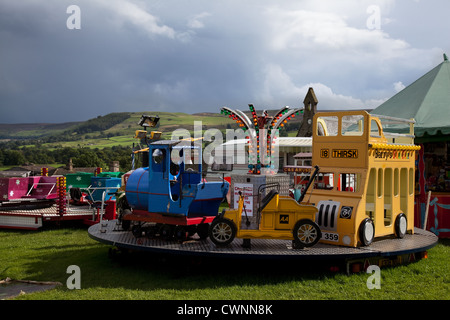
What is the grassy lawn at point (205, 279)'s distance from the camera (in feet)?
28.2

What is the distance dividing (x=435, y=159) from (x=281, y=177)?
8673 mm

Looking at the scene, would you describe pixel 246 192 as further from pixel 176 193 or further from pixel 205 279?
pixel 205 279

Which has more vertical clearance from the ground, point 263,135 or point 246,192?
point 263,135

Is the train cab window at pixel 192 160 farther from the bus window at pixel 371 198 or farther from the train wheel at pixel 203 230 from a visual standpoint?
the bus window at pixel 371 198

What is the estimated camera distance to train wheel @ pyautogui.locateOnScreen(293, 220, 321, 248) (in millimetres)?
9672

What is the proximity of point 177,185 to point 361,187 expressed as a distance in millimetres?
4387

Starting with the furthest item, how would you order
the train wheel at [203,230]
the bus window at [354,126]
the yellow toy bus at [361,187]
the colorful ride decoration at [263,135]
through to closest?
the colorful ride decoration at [263,135] → the bus window at [354,126] → the train wheel at [203,230] → the yellow toy bus at [361,187]

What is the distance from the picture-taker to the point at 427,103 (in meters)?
16.9

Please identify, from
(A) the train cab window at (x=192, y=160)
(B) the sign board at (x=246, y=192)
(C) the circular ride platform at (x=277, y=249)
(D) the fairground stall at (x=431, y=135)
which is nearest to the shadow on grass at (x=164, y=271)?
(C) the circular ride platform at (x=277, y=249)

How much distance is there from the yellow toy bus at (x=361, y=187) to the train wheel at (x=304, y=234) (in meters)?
0.82

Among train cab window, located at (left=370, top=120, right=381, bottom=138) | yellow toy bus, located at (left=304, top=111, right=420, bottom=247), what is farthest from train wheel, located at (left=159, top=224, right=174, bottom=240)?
train cab window, located at (left=370, top=120, right=381, bottom=138)

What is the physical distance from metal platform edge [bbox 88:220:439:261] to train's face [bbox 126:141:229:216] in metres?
0.83

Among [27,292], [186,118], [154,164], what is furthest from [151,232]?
[186,118]

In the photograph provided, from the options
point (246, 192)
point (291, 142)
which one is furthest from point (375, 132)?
point (291, 142)
